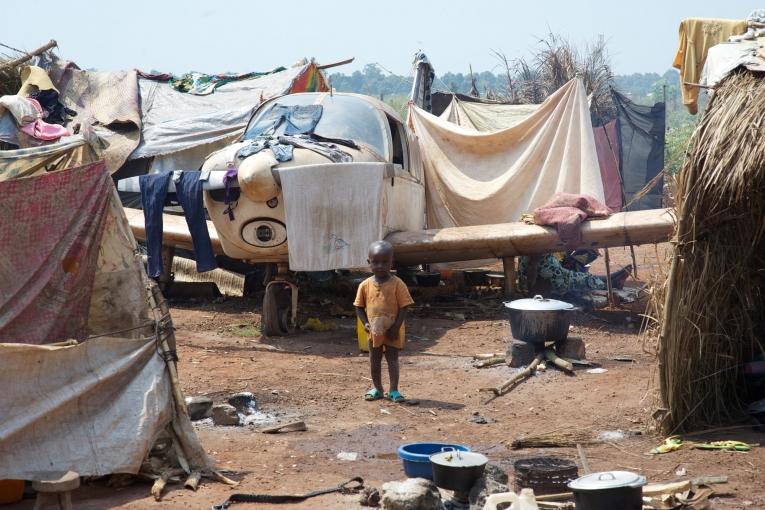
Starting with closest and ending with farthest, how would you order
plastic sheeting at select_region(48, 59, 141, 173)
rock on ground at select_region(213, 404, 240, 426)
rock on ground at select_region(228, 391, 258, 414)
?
rock on ground at select_region(213, 404, 240, 426) < rock on ground at select_region(228, 391, 258, 414) < plastic sheeting at select_region(48, 59, 141, 173)

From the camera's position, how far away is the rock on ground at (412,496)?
487cm

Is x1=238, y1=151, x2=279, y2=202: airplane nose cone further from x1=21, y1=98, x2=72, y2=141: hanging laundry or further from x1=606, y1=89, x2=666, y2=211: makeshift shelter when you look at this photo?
x1=606, y1=89, x2=666, y2=211: makeshift shelter

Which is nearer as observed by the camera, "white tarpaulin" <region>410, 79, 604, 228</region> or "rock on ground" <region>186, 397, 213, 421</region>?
"rock on ground" <region>186, 397, 213, 421</region>

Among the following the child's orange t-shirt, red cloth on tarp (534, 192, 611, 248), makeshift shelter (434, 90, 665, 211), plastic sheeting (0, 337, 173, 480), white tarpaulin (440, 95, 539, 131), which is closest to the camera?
plastic sheeting (0, 337, 173, 480)

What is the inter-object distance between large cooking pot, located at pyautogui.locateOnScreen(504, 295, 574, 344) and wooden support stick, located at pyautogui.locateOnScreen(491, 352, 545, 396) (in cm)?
17

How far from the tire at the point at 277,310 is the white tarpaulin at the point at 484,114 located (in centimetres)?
757

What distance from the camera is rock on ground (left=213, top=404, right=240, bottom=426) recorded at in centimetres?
743

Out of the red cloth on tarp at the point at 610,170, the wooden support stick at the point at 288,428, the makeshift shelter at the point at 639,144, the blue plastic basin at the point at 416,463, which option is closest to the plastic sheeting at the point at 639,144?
the makeshift shelter at the point at 639,144

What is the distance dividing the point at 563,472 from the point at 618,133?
16.0 meters

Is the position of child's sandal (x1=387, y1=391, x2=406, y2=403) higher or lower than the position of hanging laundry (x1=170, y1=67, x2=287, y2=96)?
lower

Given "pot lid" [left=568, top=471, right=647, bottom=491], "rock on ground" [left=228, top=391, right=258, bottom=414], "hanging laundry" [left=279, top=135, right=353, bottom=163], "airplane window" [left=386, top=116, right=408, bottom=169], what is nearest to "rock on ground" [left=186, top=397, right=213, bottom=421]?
"rock on ground" [left=228, top=391, right=258, bottom=414]

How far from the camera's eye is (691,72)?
10516 mm

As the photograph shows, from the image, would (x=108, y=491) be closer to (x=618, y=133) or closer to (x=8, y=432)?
(x=8, y=432)

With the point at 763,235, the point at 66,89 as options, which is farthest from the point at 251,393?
the point at 66,89
